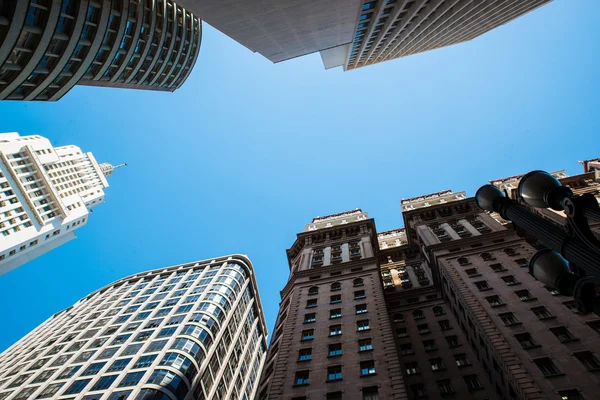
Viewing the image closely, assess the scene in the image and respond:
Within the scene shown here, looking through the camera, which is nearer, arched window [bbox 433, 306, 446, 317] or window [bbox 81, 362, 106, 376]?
arched window [bbox 433, 306, 446, 317]

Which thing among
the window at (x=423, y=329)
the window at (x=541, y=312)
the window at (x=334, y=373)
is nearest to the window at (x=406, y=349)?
the window at (x=423, y=329)

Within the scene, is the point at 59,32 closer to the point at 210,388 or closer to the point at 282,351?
the point at 282,351

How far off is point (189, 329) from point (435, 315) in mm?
39179

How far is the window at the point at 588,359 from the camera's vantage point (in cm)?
2577

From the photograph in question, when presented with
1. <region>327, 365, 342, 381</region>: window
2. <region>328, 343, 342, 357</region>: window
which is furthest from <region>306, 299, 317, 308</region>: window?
<region>327, 365, 342, 381</region>: window

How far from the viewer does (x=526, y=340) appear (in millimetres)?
30203

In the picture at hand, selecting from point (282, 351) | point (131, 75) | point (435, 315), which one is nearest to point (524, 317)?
point (435, 315)

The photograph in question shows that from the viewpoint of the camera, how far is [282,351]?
35.9 meters

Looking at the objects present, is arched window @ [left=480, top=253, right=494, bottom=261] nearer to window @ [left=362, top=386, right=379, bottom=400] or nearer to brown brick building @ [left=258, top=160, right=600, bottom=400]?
brown brick building @ [left=258, top=160, right=600, bottom=400]

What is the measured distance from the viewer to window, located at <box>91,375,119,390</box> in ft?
157

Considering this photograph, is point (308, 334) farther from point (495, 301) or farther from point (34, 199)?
point (34, 199)

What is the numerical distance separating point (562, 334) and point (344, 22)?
34544mm

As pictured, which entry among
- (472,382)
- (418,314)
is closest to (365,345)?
(472,382)

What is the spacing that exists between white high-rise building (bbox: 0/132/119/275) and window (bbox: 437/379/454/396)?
81.8 m
